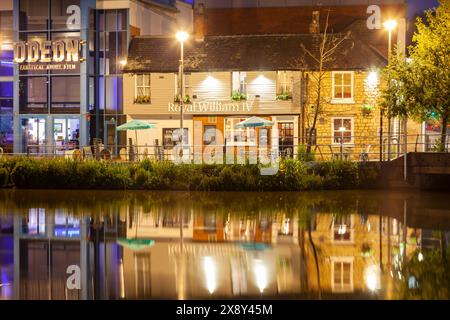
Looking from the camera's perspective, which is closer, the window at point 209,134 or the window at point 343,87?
the window at point 343,87

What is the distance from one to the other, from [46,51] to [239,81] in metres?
13.6

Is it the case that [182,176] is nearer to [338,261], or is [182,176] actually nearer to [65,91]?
[338,261]

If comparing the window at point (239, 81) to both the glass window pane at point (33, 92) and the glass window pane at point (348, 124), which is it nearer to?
the glass window pane at point (348, 124)

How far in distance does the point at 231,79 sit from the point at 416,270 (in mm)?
33383

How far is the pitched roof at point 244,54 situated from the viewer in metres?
45.5

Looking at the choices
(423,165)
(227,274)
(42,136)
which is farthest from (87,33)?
(227,274)

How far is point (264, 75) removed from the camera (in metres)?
46.2

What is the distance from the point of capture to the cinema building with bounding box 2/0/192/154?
163 feet

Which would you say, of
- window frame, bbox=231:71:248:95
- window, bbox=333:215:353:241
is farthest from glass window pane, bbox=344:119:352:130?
window, bbox=333:215:353:241

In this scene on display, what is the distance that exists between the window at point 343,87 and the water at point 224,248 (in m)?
18.3

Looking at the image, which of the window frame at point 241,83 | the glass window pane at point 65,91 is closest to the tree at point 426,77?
the window frame at point 241,83

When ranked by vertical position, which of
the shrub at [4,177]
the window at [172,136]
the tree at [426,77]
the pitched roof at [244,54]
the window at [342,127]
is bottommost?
the shrub at [4,177]

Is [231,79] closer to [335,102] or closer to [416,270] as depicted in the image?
[335,102]

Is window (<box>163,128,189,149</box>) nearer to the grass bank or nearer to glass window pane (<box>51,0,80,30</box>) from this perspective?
glass window pane (<box>51,0,80,30</box>)
